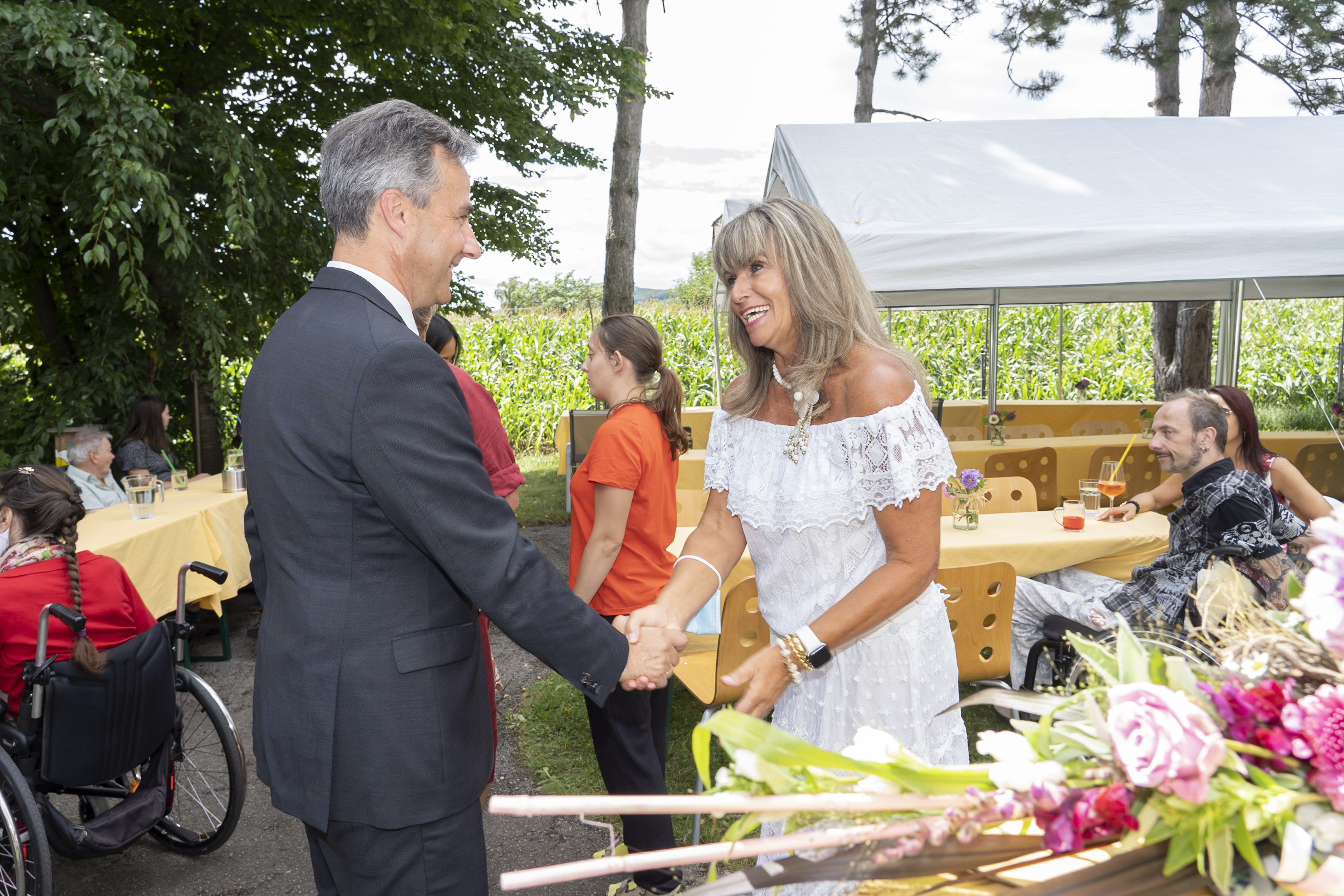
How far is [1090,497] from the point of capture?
14.4ft

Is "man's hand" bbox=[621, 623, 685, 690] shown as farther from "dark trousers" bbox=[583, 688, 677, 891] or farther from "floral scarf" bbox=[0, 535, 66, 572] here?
"floral scarf" bbox=[0, 535, 66, 572]

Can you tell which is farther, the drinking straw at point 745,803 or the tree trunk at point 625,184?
the tree trunk at point 625,184

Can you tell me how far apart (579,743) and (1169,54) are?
10328mm

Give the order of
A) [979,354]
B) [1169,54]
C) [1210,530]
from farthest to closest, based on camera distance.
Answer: [979,354]
[1169,54]
[1210,530]

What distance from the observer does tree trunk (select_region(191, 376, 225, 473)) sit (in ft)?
24.7

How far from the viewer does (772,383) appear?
204cm

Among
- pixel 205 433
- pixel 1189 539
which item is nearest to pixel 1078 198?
pixel 1189 539

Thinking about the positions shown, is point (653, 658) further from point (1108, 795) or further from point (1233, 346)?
point (1233, 346)

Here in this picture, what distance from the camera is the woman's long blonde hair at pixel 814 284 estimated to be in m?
1.83

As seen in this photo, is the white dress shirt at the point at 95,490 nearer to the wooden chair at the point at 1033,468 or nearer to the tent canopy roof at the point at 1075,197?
the tent canopy roof at the point at 1075,197

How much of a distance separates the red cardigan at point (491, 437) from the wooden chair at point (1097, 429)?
7.79 metres

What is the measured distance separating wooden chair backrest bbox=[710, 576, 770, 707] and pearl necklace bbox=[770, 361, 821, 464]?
0.93 m

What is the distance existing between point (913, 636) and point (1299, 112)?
36.1 feet

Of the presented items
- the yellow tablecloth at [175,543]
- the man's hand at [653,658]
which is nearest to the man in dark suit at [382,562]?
the man's hand at [653,658]
